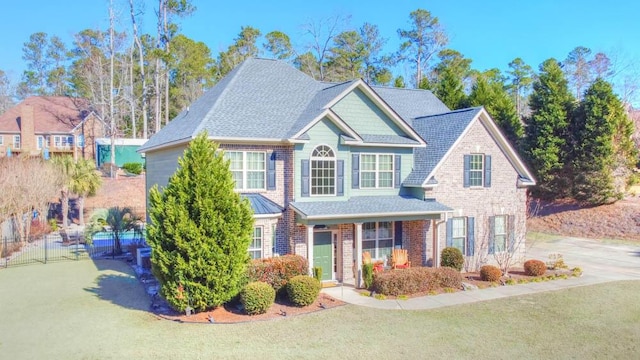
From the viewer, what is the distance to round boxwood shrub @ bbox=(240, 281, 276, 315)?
14531 mm

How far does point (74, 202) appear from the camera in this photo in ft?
124

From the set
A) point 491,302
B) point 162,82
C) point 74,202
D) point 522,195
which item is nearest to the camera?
point 491,302

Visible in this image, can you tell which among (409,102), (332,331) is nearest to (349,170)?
(332,331)

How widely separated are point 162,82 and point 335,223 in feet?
155

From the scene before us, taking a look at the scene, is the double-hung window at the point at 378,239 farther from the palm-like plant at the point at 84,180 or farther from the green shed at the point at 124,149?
the green shed at the point at 124,149

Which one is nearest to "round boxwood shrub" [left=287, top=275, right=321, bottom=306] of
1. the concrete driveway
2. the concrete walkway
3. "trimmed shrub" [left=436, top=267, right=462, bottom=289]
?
the concrete walkway

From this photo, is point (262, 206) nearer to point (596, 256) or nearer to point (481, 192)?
point (481, 192)

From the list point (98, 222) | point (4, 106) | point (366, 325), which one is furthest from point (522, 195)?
point (4, 106)

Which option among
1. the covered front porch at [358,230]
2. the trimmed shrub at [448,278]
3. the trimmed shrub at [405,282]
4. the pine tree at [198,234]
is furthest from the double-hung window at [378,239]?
the pine tree at [198,234]

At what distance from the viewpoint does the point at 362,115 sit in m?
20.6

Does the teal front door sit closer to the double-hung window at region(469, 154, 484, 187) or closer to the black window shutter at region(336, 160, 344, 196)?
the black window shutter at region(336, 160, 344, 196)

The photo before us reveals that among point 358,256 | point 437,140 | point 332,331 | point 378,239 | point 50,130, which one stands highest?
point 50,130

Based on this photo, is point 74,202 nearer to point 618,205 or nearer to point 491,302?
point 491,302

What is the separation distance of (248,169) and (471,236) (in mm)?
10622
